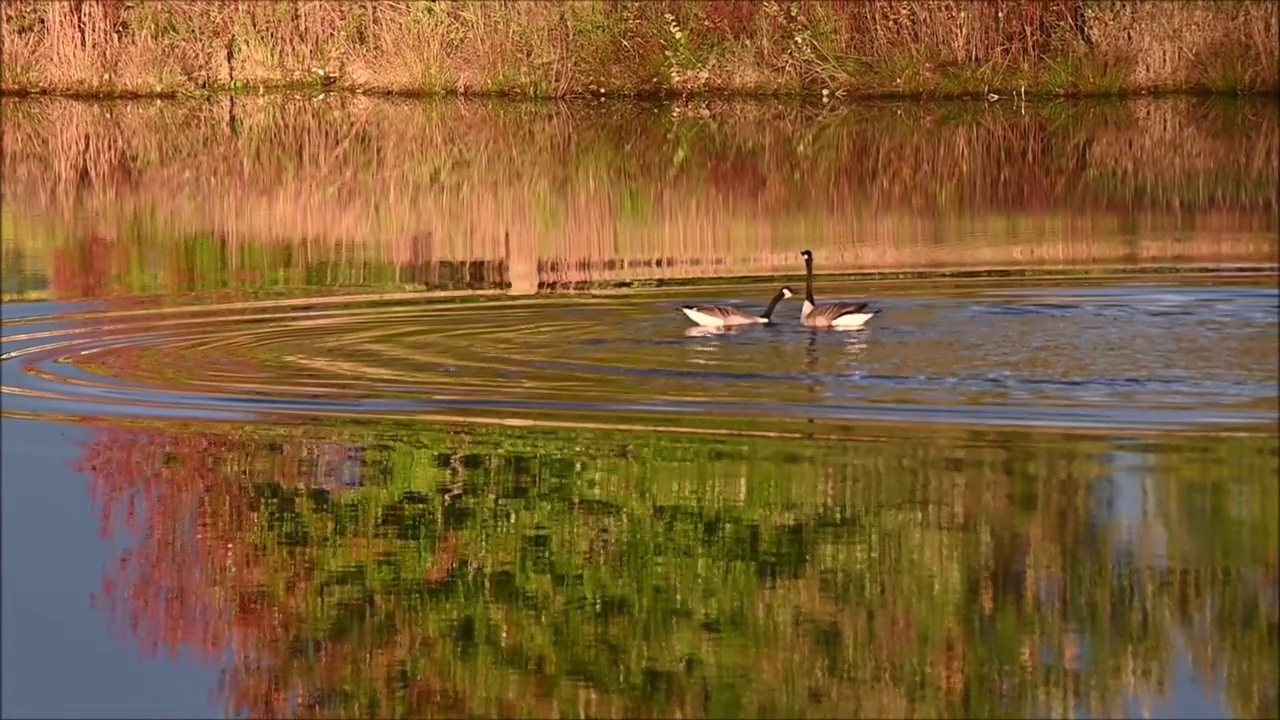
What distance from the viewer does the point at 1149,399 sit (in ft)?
38.7

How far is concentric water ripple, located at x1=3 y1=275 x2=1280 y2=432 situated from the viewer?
11.9 meters

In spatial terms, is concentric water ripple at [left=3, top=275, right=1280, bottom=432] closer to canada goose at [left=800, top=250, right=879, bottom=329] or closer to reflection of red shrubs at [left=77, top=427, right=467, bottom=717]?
canada goose at [left=800, top=250, right=879, bottom=329]

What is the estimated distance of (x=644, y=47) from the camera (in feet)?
122

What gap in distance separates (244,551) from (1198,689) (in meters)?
3.74

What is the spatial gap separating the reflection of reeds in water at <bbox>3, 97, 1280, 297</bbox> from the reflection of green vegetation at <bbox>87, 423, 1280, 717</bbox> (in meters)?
6.73

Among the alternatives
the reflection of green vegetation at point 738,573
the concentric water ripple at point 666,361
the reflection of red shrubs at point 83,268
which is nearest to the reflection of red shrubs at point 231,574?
the reflection of green vegetation at point 738,573

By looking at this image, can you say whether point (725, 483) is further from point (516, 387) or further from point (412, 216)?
point (412, 216)

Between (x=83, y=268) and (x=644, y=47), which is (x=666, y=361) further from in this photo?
(x=644, y=47)

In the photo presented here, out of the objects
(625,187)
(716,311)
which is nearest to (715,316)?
(716,311)

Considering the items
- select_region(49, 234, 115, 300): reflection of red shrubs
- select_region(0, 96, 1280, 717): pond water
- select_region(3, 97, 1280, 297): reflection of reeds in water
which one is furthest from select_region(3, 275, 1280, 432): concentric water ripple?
select_region(3, 97, 1280, 297): reflection of reeds in water

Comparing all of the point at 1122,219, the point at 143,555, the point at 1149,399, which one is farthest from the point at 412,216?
the point at 143,555

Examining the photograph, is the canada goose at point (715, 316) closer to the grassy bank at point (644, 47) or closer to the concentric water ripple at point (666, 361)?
the concentric water ripple at point (666, 361)

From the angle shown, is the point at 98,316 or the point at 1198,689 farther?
the point at 98,316

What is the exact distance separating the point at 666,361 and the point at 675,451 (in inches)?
103
